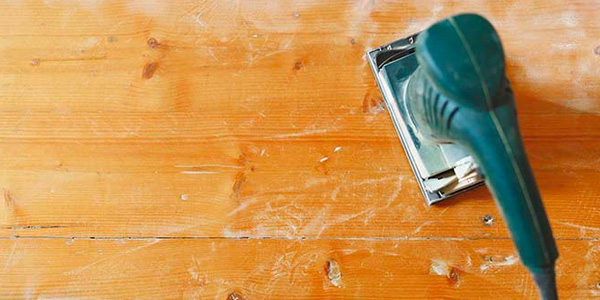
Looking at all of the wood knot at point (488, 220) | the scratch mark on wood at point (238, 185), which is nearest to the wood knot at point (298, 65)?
the scratch mark on wood at point (238, 185)

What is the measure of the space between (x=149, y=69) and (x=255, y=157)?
5.0 inches

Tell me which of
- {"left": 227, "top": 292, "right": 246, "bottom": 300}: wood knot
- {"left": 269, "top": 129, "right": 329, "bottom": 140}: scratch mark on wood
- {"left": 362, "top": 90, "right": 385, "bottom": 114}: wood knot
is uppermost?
{"left": 269, "top": 129, "right": 329, "bottom": 140}: scratch mark on wood

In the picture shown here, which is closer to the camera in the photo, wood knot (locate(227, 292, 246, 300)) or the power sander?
the power sander

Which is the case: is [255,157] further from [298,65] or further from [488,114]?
[488,114]

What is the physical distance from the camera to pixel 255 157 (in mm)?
481

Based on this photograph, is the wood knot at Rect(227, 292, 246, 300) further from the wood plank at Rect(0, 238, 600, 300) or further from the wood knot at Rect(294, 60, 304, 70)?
the wood knot at Rect(294, 60, 304, 70)

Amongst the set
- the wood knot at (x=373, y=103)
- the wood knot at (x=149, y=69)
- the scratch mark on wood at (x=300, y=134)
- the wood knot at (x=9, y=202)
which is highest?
the wood knot at (x=9, y=202)

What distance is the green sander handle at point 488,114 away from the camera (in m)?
0.31

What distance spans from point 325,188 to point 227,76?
0.44ft

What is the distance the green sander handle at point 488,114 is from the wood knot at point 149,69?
0.27 meters

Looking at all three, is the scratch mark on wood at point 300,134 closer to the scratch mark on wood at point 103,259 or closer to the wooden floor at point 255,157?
the wooden floor at point 255,157

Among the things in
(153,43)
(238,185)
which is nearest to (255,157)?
(238,185)

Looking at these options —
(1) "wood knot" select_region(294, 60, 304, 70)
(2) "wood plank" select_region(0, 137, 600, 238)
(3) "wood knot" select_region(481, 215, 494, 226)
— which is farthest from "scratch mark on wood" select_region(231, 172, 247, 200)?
(3) "wood knot" select_region(481, 215, 494, 226)

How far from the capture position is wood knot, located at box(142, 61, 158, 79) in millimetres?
497
